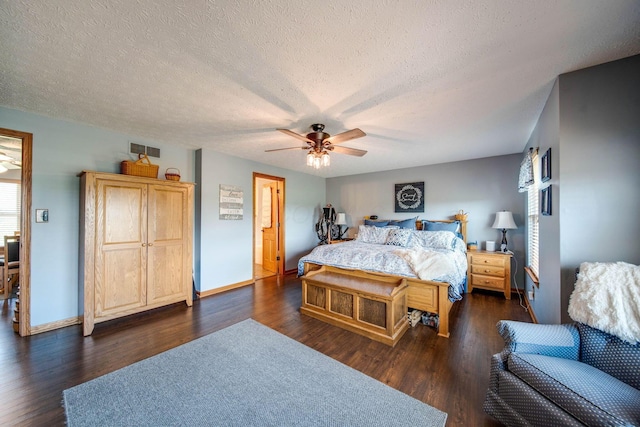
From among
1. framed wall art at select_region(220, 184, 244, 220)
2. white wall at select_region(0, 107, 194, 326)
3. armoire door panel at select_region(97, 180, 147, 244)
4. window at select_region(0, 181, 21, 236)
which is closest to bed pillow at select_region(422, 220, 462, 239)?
framed wall art at select_region(220, 184, 244, 220)

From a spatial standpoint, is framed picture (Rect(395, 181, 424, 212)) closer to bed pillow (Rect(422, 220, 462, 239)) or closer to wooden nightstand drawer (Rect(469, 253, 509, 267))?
bed pillow (Rect(422, 220, 462, 239))

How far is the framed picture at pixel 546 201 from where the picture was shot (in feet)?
6.86

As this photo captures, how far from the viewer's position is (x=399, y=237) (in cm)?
438

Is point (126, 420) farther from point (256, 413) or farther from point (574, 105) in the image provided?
point (574, 105)

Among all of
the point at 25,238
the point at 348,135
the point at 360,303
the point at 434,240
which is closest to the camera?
the point at 348,135

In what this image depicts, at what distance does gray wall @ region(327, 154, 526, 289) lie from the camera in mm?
4184

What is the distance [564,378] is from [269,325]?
2.56 m

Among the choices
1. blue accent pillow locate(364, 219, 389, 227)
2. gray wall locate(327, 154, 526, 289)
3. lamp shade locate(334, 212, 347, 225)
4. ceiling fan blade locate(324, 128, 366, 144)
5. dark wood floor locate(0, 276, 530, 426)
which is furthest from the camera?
lamp shade locate(334, 212, 347, 225)

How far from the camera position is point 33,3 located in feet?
4.04

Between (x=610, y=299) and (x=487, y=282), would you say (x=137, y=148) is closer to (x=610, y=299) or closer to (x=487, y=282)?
(x=610, y=299)

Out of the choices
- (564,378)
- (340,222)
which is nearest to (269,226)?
(340,222)

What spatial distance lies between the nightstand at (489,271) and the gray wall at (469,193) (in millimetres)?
471

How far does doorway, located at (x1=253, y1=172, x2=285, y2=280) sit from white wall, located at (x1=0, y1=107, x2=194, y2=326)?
2.53 meters

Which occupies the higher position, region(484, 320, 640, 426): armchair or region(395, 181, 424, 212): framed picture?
region(395, 181, 424, 212): framed picture
